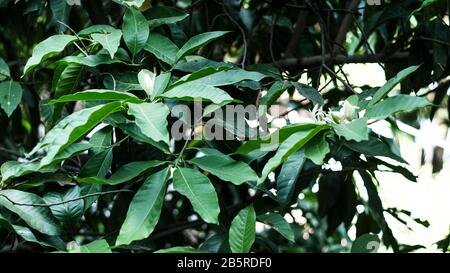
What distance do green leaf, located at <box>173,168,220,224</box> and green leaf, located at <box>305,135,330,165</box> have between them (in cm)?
13

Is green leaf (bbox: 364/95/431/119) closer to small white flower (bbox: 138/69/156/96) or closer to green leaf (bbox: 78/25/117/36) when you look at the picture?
small white flower (bbox: 138/69/156/96)

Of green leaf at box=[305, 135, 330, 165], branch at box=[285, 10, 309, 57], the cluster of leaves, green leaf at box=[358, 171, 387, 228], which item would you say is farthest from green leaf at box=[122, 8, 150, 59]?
branch at box=[285, 10, 309, 57]

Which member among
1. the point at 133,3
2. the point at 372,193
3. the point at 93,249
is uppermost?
the point at 133,3

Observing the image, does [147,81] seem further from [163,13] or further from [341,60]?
[341,60]

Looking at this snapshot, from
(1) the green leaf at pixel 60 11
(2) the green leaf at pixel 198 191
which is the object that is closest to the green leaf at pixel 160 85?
(2) the green leaf at pixel 198 191

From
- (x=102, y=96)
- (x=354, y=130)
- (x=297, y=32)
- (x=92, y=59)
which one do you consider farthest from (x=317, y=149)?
(x=297, y=32)

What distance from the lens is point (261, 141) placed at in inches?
30.5

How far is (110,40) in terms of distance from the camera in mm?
885

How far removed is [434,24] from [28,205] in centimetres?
85

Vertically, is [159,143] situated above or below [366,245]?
above

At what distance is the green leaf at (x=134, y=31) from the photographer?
92 cm

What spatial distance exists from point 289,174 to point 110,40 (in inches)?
12.8
